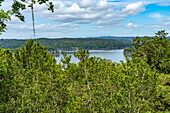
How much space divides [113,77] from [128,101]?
2.60 metres

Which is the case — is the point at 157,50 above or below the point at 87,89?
above

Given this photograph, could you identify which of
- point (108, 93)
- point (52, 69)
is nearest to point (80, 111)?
point (108, 93)

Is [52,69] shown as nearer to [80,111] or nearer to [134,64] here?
[80,111]

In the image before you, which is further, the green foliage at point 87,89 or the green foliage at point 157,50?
the green foliage at point 157,50

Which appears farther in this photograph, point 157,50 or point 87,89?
point 157,50

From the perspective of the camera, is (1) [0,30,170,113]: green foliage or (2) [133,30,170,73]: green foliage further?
(2) [133,30,170,73]: green foliage

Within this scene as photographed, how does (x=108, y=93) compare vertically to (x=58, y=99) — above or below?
above

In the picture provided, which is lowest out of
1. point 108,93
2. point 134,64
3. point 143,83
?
point 108,93

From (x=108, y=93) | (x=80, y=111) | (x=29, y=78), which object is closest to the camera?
(x=80, y=111)

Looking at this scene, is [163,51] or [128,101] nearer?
[128,101]

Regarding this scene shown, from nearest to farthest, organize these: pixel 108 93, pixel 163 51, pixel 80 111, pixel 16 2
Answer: pixel 16 2 < pixel 80 111 < pixel 108 93 < pixel 163 51

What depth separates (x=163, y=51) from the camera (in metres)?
A: 24.0

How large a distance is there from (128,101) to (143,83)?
3.97ft

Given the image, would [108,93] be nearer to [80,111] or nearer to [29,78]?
[80,111]
